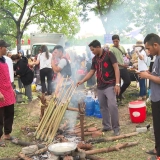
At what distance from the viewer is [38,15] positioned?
25.0 metres

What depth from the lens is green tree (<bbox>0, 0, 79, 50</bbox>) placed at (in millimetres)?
22672

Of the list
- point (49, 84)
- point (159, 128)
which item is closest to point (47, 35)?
point (49, 84)

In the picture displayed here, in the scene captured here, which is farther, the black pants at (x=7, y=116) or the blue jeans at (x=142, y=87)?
the blue jeans at (x=142, y=87)

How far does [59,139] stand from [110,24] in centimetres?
1601

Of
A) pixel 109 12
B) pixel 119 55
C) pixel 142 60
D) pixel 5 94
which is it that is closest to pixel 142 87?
pixel 142 60

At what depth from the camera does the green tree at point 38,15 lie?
22672 mm

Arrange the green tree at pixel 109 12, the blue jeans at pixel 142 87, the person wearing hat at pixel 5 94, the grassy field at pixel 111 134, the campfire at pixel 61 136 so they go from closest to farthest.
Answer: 1. the campfire at pixel 61 136
2. the grassy field at pixel 111 134
3. the person wearing hat at pixel 5 94
4. the blue jeans at pixel 142 87
5. the green tree at pixel 109 12

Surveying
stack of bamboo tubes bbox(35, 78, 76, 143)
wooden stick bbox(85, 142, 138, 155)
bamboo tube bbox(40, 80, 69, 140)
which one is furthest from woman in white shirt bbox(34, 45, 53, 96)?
wooden stick bbox(85, 142, 138, 155)

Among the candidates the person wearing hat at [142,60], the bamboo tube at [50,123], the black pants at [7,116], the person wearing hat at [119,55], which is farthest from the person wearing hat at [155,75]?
the person wearing hat at [142,60]

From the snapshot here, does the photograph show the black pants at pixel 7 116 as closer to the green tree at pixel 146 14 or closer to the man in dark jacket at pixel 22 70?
the man in dark jacket at pixel 22 70

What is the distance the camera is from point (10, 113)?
5379 millimetres

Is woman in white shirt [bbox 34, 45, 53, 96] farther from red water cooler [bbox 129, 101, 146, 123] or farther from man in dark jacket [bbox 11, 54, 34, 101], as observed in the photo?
red water cooler [bbox 129, 101, 146, 123]

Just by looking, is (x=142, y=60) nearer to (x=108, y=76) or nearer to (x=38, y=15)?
(x=108, y=76)

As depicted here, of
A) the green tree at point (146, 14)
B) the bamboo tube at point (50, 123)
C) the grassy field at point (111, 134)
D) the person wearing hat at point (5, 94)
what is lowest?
the grassy field at point (111, 134)
